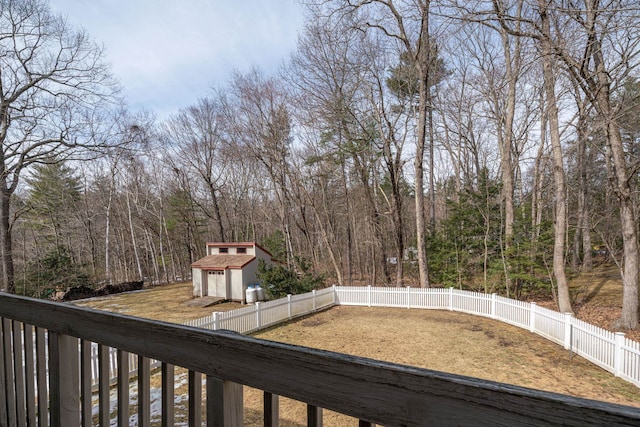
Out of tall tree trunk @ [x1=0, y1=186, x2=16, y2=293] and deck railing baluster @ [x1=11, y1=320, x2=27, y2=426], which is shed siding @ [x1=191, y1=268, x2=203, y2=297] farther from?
deck railing baluster @ [x1=11, y1=320, x2=27, y2=426]

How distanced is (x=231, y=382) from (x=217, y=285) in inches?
530

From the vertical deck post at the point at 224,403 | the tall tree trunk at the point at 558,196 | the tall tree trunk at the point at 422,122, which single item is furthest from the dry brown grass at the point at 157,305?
the tall tree trunk at the point at 558,196

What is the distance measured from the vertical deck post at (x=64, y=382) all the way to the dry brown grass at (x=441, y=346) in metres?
3.56

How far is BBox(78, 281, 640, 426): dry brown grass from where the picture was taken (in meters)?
5.39

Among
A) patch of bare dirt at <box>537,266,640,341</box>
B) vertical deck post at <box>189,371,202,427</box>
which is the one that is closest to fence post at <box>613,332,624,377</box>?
patch of bare dirt at <box>537,266,640,341</box>

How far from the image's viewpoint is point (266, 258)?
14.5m

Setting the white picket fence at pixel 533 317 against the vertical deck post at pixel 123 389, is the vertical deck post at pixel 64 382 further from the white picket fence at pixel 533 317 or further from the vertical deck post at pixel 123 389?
the white picket fence at pixel 533 317

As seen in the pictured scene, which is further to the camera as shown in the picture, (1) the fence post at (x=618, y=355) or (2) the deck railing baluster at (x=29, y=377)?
(1) the fence post at (x=618, y=355)

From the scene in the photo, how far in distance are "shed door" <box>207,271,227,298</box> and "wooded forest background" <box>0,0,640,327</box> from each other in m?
3.00

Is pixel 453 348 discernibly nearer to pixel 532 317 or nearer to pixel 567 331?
pixel 567 331

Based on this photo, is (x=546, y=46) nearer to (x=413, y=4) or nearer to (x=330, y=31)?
(x=413, y=4)

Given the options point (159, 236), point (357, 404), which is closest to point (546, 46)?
point (357, 404)

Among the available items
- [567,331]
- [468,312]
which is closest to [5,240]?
[468,312]

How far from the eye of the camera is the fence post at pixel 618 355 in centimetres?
579
